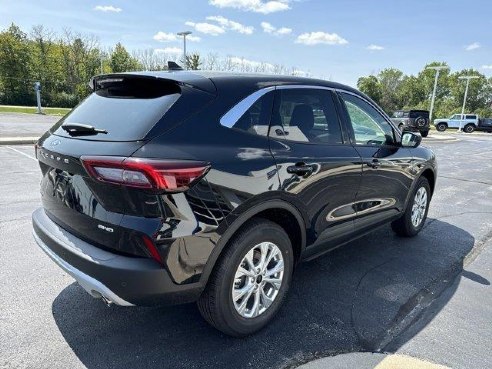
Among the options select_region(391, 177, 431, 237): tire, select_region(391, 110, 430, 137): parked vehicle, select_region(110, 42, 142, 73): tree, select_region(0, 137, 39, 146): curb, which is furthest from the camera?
select_region(110, 42, 142, 73): tree

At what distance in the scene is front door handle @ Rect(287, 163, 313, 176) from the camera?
273 cm

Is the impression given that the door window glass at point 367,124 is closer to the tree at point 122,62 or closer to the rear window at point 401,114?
the rear window at point 401,114

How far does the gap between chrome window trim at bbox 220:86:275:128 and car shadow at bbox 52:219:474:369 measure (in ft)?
4.93

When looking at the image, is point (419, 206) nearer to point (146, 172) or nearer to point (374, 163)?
point (374, 163)

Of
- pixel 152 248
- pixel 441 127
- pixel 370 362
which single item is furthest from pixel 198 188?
pixel 441 127

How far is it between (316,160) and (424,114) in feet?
93.2

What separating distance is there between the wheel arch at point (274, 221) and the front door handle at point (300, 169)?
0.76 ft

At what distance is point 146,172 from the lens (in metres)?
2.05

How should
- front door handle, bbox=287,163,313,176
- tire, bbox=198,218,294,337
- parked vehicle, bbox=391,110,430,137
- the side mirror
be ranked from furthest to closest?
1. parked vehicle, bbox=391,110,430,137
2. the side mirror
3. front door handle, bbox=287,163,313,176
4. tire, bbox=198,218,294,337

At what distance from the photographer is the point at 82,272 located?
7.53 feet

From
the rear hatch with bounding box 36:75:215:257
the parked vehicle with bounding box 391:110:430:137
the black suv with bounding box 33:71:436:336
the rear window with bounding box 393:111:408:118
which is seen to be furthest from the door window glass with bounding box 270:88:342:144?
the rear window with bounding box 393:111:408:118

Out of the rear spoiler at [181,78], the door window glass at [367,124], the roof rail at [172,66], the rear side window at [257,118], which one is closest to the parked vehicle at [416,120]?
the door window glass at [367,124]

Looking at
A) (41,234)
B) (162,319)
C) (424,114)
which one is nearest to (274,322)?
(162,319)

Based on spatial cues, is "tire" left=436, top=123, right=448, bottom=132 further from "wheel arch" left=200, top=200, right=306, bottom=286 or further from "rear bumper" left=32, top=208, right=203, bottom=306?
"rear bumper" left=32, top=208, right=203, bottom=306
